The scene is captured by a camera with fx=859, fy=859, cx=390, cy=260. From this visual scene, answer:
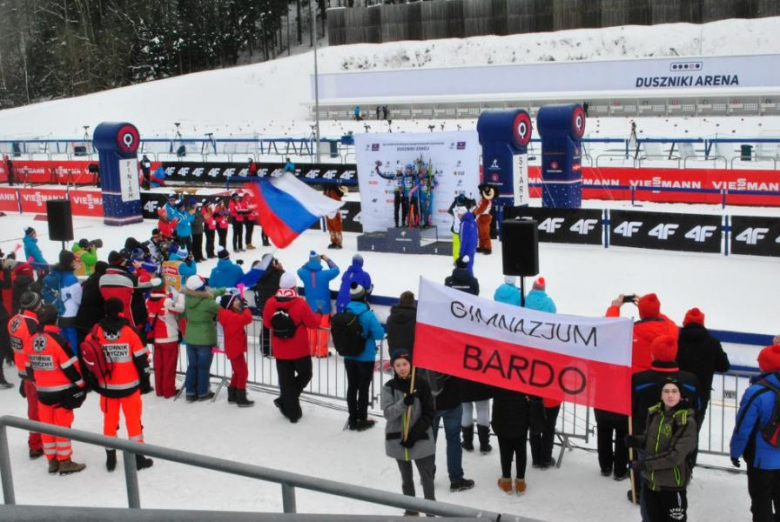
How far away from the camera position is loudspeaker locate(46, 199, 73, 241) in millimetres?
14016

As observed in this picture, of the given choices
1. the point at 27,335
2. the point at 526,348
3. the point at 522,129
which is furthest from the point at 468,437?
the point at 522,129

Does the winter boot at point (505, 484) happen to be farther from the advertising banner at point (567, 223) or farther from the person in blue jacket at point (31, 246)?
the advertising banner at point (567, 223)

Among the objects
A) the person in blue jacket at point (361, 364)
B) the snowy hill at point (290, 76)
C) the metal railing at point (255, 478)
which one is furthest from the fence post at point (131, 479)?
the snowy hill at point (290, 76)

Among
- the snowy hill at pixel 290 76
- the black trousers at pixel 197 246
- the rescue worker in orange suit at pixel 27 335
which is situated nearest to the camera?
the rescue worker in orange suit at pixel 27 335

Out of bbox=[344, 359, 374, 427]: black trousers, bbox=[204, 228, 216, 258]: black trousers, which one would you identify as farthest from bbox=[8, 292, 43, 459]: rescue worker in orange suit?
bbox=[204, 228, 216, 258]: black trousers

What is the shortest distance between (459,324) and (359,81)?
5019 centimetres

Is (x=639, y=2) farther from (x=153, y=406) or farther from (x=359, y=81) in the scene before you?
(x=153, y=406)

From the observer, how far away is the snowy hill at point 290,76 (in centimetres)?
5656

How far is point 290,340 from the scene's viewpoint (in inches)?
370

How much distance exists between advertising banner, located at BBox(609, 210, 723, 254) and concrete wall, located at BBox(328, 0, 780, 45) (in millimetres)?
50383

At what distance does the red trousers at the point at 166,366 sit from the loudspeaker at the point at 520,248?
4192 millimetres

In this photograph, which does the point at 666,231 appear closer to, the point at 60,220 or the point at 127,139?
the point at 60,220

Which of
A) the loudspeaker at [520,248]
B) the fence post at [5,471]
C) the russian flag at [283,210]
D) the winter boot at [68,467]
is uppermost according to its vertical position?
the russian flag at [283,210]

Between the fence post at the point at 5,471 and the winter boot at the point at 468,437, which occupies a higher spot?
the fence post at the point at 5,471
